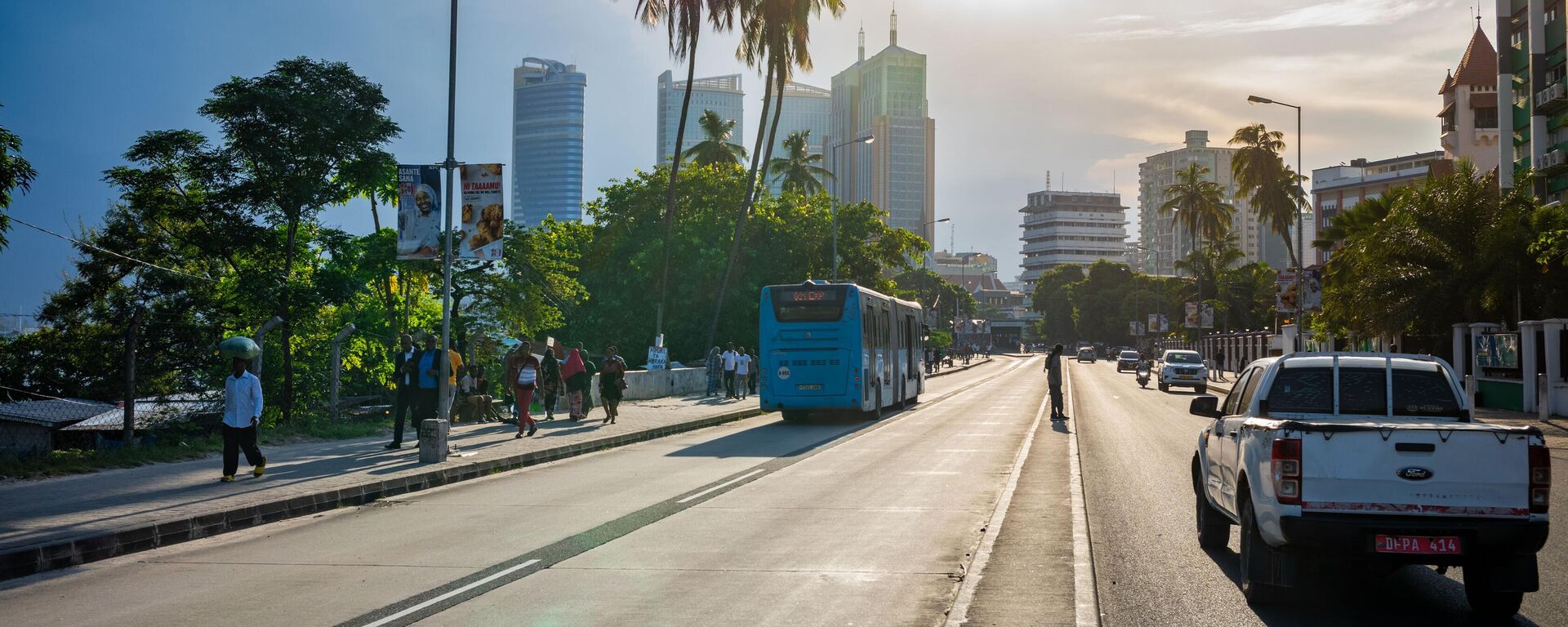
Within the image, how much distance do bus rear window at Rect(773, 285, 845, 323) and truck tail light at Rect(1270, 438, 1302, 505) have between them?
20.3 metres

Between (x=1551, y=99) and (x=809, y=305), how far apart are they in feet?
134

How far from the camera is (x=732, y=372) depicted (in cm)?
4000

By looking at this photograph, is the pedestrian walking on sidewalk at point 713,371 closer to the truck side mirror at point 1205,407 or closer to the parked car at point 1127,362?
the truck side mirror at point 1205,407

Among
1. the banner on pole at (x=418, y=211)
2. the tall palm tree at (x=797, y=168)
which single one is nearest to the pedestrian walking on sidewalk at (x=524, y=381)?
the banner on pole at (x=418, y=211)

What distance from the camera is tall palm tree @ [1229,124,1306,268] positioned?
71.9 meters

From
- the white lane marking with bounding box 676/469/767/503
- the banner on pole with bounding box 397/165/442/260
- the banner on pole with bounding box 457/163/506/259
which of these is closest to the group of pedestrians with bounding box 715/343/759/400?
the banner on pole with bounding box 457/163/506/259

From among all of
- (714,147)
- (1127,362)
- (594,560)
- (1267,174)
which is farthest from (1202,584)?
(1127,362)

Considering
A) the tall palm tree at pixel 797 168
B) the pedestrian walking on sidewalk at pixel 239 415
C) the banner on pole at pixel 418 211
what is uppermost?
the tall palm tree at pixel 797 168

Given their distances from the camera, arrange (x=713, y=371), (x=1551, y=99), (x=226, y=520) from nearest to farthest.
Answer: (x=226, y=520) → (x=713, y=371) → (x=1551, y=99)

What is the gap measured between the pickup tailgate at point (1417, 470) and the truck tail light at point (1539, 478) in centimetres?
5

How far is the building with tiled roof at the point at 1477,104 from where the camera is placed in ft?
266

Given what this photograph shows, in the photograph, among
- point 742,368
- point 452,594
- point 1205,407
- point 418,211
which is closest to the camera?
point 452,594

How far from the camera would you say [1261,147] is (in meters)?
71.8

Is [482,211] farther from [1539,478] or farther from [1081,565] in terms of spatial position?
[1539,478]
